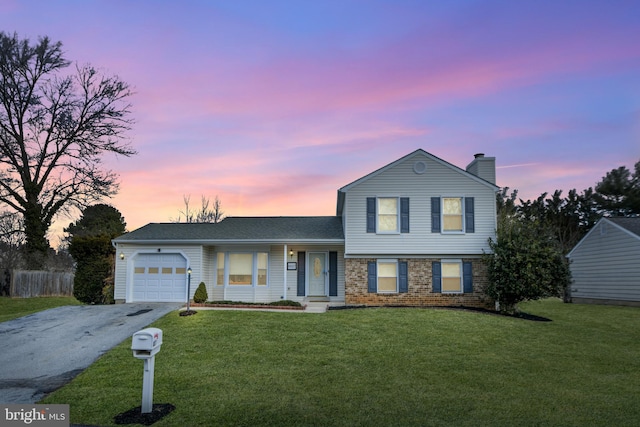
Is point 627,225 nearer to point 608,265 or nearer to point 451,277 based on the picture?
point 608,265

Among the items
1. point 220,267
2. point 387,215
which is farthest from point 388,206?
point 220,267

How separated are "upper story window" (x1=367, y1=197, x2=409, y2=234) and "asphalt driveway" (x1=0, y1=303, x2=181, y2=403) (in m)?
8.44

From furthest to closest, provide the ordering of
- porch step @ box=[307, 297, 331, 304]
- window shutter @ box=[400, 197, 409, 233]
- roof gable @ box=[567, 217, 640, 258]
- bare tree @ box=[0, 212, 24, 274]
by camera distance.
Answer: bare tree @ box=[0, 212, 24, 274], roof gable @ box=[567, 217, 640, 258], porch step @ box=[307, 297, 331, 304], window shutter @ box=[400, 197, 409, 233]

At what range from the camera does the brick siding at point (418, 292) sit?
17.8 metres

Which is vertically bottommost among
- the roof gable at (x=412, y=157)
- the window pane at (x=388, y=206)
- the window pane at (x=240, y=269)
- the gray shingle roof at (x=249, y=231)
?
the window pane at (x=240, y=269)

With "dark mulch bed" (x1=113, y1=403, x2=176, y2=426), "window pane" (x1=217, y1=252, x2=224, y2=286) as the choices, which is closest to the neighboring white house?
"window pane" (x1=217, y1=252, x2=224, y2=286)

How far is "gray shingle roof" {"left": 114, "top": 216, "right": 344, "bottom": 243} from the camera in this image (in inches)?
738

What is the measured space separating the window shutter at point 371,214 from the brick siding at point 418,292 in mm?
1610

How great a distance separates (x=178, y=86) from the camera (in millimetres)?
17781

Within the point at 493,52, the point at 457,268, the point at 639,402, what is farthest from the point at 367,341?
the point at 493,52

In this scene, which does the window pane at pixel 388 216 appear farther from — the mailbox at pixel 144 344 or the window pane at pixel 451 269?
the mailbox at pixel 144 344

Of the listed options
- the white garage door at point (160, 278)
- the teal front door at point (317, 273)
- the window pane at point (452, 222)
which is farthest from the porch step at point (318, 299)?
the window pane at point (452, 222)

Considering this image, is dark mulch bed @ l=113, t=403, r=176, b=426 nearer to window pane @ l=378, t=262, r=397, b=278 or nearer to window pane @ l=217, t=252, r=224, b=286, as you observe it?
window pane @ l=378, t=262, r=397, b=278

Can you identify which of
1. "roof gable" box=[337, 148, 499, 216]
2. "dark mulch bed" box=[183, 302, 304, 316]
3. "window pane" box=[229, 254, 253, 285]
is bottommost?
"dark mulch bed" box=[183, 302, 304, 316]
